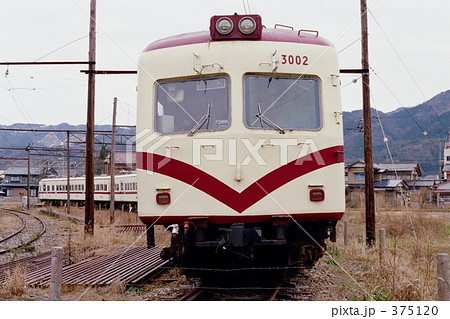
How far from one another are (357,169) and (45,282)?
177 feet

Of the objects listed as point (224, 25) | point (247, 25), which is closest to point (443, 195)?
point (247, 25)

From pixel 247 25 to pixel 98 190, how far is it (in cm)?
3111

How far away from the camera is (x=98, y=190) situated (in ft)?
121

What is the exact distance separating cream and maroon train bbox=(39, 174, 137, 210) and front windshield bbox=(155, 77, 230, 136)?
74.3ft

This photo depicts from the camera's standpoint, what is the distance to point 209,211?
22.1 feet

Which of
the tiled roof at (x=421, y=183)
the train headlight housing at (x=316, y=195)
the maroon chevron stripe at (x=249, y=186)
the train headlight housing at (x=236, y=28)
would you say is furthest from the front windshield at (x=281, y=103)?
the tiled roof at (x=421, y=183)

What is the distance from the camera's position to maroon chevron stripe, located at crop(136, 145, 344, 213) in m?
6.68

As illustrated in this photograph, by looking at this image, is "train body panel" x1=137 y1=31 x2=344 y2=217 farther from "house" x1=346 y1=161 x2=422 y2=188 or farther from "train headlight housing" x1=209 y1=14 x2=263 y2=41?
"house" x1=346 y1=161 x2=422 y2=188

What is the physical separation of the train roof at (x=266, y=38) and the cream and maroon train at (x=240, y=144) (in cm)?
2

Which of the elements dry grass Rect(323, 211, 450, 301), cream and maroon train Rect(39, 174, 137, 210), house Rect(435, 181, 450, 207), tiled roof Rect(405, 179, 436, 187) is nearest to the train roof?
dry grass Rect(323, 211, 450, 301)

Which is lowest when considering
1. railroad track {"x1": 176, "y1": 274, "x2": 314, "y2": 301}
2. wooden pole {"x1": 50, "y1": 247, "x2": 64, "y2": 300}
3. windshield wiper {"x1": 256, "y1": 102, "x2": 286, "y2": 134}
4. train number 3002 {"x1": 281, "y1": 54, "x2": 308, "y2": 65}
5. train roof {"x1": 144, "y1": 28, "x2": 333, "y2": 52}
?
railroad track {"x1": 176, "y1": 274, "x2": 314, "y2": 301}

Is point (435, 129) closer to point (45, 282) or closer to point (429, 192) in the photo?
point (429, 192)

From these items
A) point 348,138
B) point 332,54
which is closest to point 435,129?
point 348,138

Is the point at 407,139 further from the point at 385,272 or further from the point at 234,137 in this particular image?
the point at 234,137
